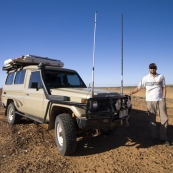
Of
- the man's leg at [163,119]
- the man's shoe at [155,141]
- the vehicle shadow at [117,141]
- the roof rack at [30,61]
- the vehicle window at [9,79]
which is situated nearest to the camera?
the vehicle shadow at [117,141]

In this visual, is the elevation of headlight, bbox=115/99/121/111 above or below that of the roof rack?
below

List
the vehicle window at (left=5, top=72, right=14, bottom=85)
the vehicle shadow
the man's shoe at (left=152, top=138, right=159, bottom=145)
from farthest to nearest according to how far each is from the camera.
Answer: the vehicle window at (left=5, top=72, right=14, bottom=85) → the man's shoe at (left=152, top=138, right=159, bottom=145) → the vehicle shadow

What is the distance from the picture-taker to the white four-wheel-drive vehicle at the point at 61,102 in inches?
148

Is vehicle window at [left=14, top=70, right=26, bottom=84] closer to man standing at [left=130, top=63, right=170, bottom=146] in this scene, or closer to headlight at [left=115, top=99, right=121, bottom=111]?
headlight at [left=115, top=99, right=121, bottom=111]


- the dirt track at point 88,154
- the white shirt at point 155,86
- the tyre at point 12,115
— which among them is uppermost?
the white shirt at point 155,86

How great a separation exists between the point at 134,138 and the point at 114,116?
1.62 metres

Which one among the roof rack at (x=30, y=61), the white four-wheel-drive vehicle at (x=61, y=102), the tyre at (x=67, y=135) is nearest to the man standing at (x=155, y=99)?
the white four-wheel-drive vehicle at (x=61, y=102)

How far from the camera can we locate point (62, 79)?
5.43m

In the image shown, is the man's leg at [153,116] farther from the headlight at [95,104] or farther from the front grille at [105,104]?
the headlight at [95,104]

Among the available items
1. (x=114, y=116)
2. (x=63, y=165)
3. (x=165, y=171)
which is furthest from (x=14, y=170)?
(x=165, y=171)

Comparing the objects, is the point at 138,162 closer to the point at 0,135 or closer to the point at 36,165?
the point at 36,165

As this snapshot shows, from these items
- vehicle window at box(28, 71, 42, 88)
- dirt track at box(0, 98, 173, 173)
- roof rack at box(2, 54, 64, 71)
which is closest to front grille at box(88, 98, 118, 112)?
dirt track at box(0, 98, 173, 173)

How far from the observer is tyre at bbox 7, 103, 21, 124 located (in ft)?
21.1

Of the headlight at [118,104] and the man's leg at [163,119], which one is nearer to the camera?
the headlight at [118,104]
